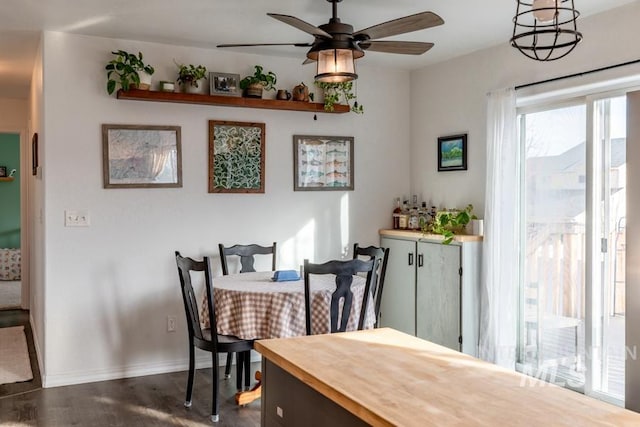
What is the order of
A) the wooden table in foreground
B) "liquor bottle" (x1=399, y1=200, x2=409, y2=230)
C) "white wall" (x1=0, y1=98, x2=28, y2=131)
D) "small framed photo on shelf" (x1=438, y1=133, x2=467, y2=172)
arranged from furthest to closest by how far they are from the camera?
1. "white wall" (x1=0, y1=98, x2=28, y2=131)
2. "liquor bottle" (x1=399, y1=200, x2=409, y2=230)
3. "small framed photo on shelf" (x1=438, y1=133, x2=467, y2=172)
4. the wooden table in foreground

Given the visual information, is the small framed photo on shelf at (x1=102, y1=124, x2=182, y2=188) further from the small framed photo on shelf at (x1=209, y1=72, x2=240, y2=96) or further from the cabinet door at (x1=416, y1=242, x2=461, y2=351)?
the cabinet door at (x1=416, y1=242, x2=461, y2=351)

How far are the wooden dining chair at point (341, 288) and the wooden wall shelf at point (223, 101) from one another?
1739 millimetres

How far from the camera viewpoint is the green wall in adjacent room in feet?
32.7

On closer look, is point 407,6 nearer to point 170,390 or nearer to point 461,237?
point 461,237

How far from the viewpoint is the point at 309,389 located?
169cm

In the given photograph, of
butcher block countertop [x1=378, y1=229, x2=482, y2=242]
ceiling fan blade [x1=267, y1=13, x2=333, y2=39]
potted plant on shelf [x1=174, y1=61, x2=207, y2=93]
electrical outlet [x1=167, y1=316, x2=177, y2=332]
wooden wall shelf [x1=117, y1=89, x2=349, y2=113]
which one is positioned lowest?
electrical outlet [x1=167, y1=316, x2=177, y2=332]

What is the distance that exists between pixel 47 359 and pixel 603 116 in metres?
4.09

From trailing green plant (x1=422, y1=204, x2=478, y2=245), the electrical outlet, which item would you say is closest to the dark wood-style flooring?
the electrical outlet

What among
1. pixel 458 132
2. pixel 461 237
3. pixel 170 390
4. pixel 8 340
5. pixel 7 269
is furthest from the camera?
pixel 7 269

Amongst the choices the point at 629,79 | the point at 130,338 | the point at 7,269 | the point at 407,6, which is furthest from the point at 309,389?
the point at 7,269

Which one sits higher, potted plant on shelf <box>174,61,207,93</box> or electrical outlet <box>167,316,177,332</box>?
potted plant on shelf <box>174,61,207,93</box>

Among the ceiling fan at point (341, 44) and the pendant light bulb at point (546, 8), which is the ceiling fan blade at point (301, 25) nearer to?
the ceiling fan at point (341, 44)

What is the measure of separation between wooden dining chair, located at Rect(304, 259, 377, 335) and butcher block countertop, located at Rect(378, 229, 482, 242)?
1.15 metres

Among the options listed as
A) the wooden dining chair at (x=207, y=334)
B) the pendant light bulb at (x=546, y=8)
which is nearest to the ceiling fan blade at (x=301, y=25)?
the pendant light bulb at (x=546, y=8)
